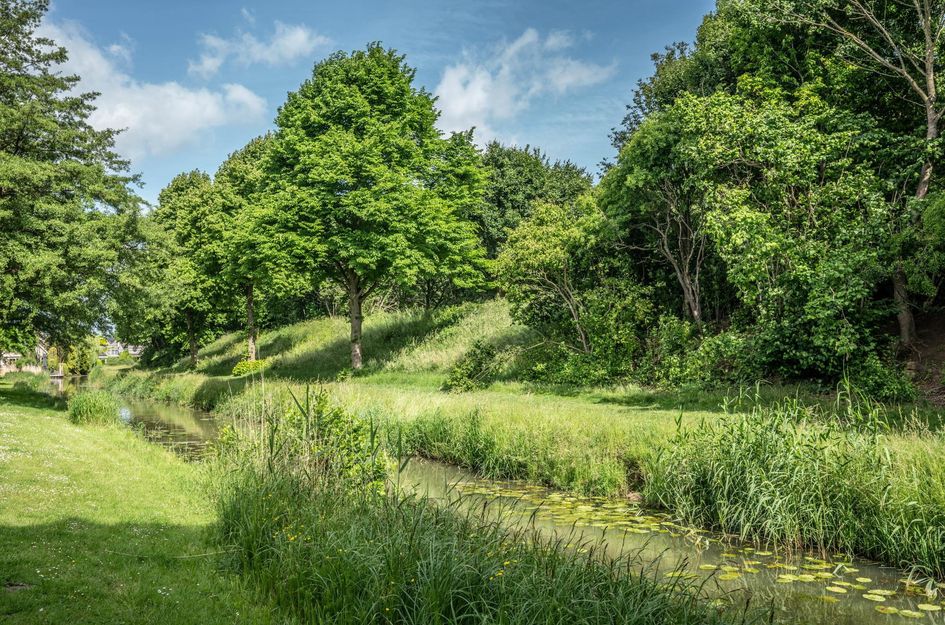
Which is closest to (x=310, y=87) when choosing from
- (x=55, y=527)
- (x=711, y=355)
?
(x=711, y=355)

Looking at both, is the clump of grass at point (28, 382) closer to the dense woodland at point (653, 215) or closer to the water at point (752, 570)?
the dense woodland at point (653, 215)

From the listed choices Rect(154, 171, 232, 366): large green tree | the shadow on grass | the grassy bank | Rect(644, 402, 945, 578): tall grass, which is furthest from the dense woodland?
the shadow on grass

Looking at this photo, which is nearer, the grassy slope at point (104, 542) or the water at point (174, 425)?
the grassy slope at point (104, 542)

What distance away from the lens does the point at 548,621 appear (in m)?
4.79

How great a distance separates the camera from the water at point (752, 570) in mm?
6508

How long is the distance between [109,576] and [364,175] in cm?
2293

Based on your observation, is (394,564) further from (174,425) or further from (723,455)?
(174,425)

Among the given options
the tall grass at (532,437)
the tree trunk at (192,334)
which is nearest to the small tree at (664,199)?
the tall grass at (532,437)

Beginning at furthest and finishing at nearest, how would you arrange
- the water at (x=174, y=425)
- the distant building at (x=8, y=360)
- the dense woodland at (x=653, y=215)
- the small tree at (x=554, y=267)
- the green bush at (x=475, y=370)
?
1. the distant building at (x=8, y=360)
2. the green bush at (x=475, y=370)
3. the small tree at (x=554, y=267)
4. the water at (x=174, y=425)
5. the dense woodland at (x=653, y=215)

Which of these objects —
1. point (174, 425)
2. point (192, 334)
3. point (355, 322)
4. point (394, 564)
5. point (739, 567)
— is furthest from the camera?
point (192, 334)

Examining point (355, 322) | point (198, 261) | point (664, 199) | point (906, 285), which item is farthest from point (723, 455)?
point (198, 261)

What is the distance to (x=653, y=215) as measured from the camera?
885 inches

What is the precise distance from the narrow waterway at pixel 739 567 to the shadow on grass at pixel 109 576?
2784mm

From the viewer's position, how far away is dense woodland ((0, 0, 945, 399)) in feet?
54.5
